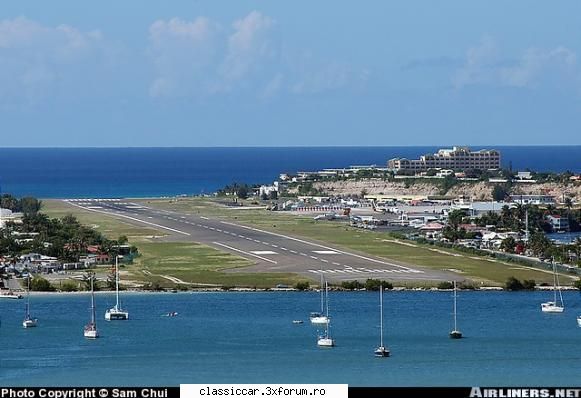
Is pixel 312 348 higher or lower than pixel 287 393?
lower

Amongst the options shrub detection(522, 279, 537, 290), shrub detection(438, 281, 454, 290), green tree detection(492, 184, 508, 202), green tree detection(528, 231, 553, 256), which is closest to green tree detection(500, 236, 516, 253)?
green tree detection(528, 231, 553, 256)

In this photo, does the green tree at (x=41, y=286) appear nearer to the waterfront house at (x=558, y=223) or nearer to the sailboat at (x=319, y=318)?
the sailboat at (x=319, y=318)

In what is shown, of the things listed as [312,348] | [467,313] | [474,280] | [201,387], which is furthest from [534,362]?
[201,387]

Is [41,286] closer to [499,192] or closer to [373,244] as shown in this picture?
[373,244]

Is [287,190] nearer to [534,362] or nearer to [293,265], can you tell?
[293,265]

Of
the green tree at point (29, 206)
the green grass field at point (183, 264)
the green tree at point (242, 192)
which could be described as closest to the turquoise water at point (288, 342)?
Answer: the green grass field at point (183, 264)

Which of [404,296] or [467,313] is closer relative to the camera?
[467,313]
